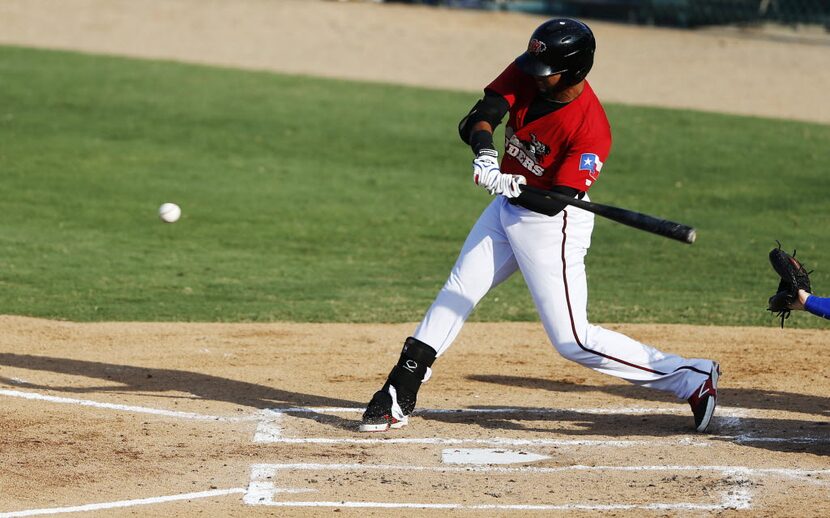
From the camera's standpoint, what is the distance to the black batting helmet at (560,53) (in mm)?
5672

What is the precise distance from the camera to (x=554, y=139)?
18.9ft

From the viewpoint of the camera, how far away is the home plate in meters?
5.70

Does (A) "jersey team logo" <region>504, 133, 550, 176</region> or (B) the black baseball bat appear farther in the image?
(A) "jersey team logo" <region>504, 133, 550, 176</region>

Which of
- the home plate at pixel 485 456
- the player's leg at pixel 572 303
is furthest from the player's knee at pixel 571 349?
the home plate at pixel 485 456

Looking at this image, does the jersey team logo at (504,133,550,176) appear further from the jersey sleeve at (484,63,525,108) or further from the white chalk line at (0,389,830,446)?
the white chalk line at (0,389,830,446)

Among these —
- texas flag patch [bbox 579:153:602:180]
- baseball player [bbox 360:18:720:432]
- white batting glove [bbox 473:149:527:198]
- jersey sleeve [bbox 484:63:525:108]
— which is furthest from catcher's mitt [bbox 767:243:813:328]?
jersey sleeve [bbox 484:63:525:108]

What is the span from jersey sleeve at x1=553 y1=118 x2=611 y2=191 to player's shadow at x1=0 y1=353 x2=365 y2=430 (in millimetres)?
1709

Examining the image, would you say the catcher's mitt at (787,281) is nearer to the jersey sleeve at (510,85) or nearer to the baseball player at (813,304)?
the baseball player at (813,304)

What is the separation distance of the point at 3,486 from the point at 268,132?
10405 mm

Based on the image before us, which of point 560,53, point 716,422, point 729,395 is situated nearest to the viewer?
point 560,53

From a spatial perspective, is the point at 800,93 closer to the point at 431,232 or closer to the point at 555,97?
the point at 431,232

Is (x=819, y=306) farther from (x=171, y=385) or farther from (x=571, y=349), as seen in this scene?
(x=171, y=385)

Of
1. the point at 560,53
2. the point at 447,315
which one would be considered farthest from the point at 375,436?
the point at 560,53

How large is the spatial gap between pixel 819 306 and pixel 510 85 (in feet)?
5.94
